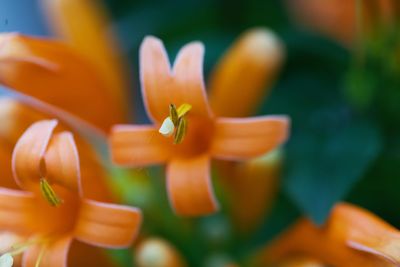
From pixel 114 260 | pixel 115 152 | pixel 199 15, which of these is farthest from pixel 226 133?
pixel 199 15

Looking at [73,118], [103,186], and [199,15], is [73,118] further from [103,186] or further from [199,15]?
[199,15]

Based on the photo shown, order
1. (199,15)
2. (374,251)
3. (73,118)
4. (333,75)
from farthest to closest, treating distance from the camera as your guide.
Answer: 1. (199,15)
2. (333,75)
3. (73,118)
4. (374,251)

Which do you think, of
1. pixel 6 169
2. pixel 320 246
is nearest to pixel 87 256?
pixel 6 169

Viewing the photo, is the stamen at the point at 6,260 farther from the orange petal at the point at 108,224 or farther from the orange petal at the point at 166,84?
the orange petal at the point at 166,84

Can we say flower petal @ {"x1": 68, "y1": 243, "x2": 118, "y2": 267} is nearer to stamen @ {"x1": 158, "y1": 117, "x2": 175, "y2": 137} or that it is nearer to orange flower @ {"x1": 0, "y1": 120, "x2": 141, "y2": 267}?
orange flower @ {"x1": 0, "y1": 120, "x2": 141, "y2": 267}

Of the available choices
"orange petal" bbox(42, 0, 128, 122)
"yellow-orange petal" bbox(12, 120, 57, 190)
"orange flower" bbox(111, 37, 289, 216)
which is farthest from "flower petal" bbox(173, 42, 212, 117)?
"orange petal" bbox(42, 0, 128, 122)

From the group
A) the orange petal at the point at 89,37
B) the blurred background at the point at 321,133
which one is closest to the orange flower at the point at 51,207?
the blurred background at the point at 321,133
